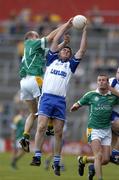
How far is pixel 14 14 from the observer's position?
42594mm

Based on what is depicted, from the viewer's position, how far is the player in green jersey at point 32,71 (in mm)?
20734

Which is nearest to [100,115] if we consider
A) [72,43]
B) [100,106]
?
[100,106]

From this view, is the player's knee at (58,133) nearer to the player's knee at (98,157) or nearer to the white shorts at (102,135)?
the white shorts at (102,135)

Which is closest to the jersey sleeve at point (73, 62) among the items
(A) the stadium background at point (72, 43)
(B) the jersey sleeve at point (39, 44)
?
(B) the jersey sleeve at point (39, 44)

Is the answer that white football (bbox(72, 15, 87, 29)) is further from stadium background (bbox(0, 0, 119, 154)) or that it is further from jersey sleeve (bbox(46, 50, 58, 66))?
stadium background (bbox(0, 0, 119, 154))

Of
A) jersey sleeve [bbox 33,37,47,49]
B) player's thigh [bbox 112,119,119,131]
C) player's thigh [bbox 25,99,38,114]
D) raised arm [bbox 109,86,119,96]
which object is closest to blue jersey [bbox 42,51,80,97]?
jersey sleeve [bbox 33,37,47,49]

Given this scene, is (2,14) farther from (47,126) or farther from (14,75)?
(47,126)

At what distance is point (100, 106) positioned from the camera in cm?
1992

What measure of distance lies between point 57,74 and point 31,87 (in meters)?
1.16

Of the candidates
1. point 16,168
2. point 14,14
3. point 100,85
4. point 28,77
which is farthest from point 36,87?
point 14,14

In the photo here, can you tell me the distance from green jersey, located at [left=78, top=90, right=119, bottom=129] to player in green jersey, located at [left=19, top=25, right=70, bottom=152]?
1471mm

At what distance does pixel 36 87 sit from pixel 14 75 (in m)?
18.2

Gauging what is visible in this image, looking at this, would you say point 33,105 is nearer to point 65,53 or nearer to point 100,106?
point 65,53

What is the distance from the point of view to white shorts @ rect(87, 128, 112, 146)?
19.9 m
